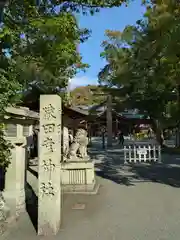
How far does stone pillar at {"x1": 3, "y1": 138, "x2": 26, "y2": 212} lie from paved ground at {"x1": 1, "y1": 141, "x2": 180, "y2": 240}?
41cm

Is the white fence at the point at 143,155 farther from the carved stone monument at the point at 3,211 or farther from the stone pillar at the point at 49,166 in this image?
the stone pillar at the point at 49,166

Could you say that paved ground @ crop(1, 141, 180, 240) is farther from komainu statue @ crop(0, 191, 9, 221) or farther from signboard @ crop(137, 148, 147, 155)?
signboard @ crop(137, 148, 147, 155)

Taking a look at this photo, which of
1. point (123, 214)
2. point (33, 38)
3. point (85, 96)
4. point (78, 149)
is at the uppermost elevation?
point (85, 96)

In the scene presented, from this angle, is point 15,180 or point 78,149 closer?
point 15,180

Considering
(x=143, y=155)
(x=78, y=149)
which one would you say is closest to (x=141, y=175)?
(x=78, y=149)

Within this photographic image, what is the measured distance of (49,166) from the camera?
6.70m

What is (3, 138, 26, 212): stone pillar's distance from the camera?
Answer: 781 centimetres

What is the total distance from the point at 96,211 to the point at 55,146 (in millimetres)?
2565

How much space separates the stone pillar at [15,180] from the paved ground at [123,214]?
406mm

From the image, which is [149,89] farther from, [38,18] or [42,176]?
[42,176]

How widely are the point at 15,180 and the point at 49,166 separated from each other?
1643mm

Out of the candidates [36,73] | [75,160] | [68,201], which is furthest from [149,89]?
[68,201]

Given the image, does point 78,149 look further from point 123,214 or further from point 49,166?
point 49,166

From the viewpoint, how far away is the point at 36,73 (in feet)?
48.0
